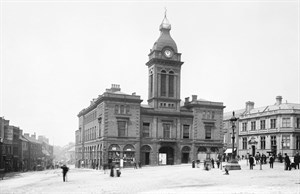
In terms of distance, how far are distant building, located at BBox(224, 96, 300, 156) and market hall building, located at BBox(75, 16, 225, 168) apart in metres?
9.69

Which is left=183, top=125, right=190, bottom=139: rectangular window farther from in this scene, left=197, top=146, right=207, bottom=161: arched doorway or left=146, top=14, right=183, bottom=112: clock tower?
left=146, top=14, right=183, bottom=112: clock tower

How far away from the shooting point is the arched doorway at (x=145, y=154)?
210ft

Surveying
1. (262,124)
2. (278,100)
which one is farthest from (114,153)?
(278,100)

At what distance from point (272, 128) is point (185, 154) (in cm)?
2064

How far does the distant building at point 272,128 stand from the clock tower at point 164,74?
56.1ft

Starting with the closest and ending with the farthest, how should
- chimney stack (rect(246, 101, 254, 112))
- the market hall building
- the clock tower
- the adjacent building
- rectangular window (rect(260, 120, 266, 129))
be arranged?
the market hall building, the clock tower, the adjacent building, rectangular window (rect(260, 120, 266, 129)), chimney stack (rect(246, 101, 254, 112))

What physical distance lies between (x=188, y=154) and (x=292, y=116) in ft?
73.6

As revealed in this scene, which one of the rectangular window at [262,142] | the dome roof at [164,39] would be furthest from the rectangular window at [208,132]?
the dome roof at [164,39]

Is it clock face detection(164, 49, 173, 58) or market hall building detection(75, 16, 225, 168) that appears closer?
market hall building detection(75, 16, 225, 168)

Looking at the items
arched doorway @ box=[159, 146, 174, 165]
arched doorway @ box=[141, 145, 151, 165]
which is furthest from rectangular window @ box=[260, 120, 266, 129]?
arched doorway @ box=[141, 145, 151, 165]

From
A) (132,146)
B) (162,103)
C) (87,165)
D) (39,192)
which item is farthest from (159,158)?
(39,192)

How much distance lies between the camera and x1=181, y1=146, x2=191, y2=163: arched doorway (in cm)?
6725

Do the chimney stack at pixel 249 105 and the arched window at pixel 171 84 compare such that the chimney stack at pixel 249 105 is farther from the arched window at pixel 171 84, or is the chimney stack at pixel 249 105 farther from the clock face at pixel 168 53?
the clock face at pixel 168 53

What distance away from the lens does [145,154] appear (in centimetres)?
6431
